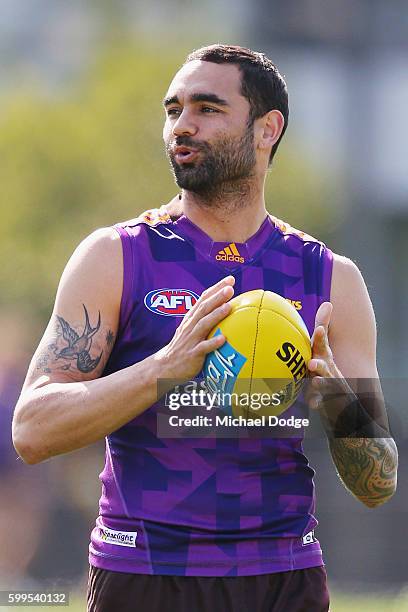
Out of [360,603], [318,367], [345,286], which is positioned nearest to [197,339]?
[318,367]

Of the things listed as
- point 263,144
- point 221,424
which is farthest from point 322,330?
point 263,144

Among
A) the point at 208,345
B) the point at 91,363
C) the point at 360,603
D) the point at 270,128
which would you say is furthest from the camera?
the point at 360,603

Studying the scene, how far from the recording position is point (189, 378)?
9.67 feet

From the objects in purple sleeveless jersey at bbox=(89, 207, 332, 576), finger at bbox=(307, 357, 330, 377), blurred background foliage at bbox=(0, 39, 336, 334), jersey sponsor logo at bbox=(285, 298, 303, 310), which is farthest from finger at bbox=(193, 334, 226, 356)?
blurred background foliage at bbox=(0, 39, 336, 334)

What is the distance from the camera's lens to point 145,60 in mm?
13453

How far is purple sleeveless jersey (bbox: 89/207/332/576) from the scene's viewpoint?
3.17m

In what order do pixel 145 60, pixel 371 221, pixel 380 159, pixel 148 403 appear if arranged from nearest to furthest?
pixel 148 403
pixel 371 221
pixel 380 159
pixel 145 60

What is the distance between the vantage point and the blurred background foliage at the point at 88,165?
12438 millimetres

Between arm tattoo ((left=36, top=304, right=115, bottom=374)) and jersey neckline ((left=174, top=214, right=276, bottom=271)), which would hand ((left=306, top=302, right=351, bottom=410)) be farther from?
arm tattoo ((left=36, top=304, right=115, bottom=374))

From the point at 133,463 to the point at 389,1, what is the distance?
21.8 feet

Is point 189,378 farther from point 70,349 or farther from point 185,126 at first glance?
point 185,126

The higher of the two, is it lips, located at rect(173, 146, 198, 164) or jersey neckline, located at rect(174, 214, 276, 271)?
lips, located at rect(173, 146, 198, 164)

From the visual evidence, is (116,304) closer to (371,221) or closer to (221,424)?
(221,424)

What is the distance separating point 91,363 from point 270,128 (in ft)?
3.76
